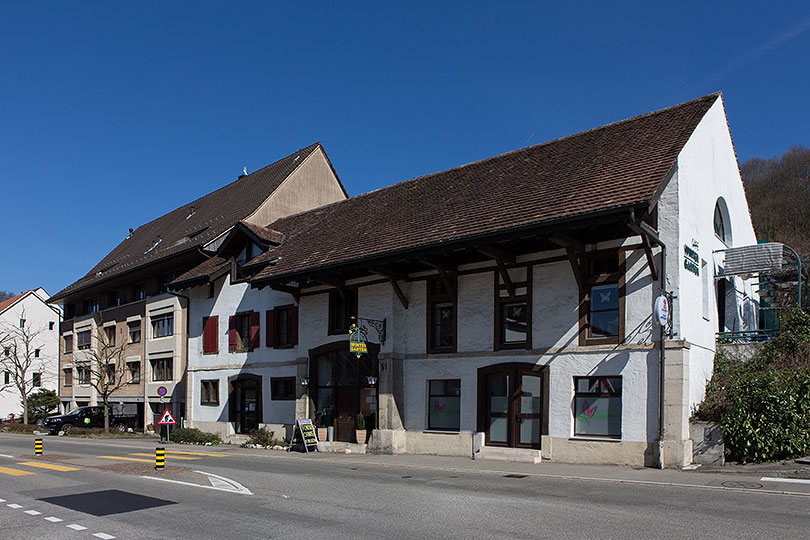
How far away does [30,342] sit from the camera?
218ft

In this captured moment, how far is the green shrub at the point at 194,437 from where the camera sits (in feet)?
96.8

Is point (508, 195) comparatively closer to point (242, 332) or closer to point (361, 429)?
point (361, 429)

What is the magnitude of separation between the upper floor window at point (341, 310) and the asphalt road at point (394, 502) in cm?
668

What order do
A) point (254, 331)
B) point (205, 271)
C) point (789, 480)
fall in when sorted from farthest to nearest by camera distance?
point (205, 271)
point (254, 331)
point (789, 480)

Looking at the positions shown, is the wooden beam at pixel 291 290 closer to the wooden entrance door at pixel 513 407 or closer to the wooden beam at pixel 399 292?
the wooden beam at pixel 399 292

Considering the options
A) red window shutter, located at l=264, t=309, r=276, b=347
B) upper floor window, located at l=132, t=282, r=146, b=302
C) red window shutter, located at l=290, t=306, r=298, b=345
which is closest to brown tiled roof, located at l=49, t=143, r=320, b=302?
upper floor window, located at l=132, t=282, r=146, b=302

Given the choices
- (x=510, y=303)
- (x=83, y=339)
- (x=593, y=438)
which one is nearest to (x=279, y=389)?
(x=510, y=303)

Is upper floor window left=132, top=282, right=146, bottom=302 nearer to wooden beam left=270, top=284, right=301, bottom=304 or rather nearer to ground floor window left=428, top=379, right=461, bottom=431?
wooden beam left=270, top=284, right=301, bottom=304

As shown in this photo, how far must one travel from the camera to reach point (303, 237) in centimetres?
2791

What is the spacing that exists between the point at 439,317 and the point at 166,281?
71.9ft

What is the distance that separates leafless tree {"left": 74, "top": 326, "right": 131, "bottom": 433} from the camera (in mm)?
39797

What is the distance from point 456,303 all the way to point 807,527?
13.0 m

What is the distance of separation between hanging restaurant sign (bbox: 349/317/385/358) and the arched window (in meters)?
10.8

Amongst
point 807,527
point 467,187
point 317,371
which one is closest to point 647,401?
point 807,527
